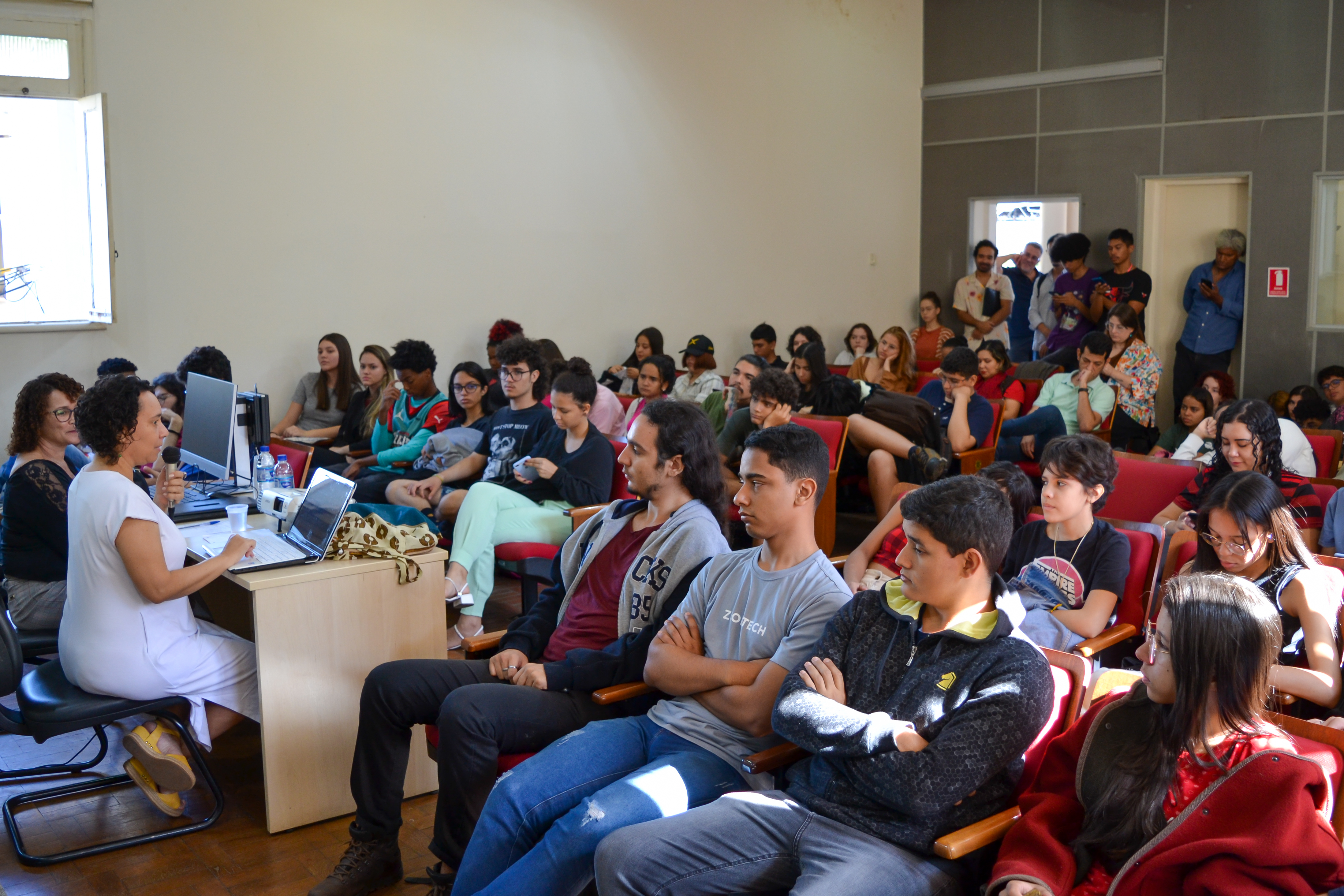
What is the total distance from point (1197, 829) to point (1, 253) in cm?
674

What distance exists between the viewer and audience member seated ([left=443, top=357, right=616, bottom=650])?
424 cm

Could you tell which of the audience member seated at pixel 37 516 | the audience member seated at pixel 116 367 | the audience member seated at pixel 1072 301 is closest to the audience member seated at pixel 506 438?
the audience member seated at pixel 37 516

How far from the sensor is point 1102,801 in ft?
5.93

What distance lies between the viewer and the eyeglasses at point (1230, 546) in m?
2.56

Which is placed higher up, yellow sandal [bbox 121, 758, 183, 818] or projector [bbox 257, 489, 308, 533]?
projector [bbox 257, 489, 308, 533]

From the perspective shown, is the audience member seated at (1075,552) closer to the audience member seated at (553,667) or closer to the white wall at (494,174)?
the audience member seated at (553,667)

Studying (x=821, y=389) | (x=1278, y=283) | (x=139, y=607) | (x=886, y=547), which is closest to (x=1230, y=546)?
(x=886, y=547)

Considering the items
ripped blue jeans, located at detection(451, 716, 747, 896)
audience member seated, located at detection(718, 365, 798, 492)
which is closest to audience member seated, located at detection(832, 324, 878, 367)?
audience member seated, located at detection(718, 365, 798, 492)

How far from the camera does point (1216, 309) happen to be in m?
8.44

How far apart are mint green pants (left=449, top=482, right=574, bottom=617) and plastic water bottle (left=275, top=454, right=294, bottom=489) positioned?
64 cm

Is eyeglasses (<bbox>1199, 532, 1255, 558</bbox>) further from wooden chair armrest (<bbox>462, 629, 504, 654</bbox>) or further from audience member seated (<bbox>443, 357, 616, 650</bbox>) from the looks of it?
audience member seated (<bbox>443, 357, 616, 650</bbox>)

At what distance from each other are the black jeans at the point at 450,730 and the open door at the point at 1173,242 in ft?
24.8

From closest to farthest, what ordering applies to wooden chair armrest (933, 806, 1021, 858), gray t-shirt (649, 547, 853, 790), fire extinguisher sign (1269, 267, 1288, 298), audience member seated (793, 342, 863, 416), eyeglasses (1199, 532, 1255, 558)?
wooden chair armrest (933, 806, 1021, 858), gray t-shirt (649, 547, 853, 790), eyeglasses (1199, 532, 1255, 558), audience member seated (793, 342, 863, 416), fire extinguisher sign (1269, 267, 1288, 298)

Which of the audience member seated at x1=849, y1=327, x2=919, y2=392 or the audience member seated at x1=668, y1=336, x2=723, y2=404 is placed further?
the audience member seated at x1=849, y1=327, x2=919, y2=392
